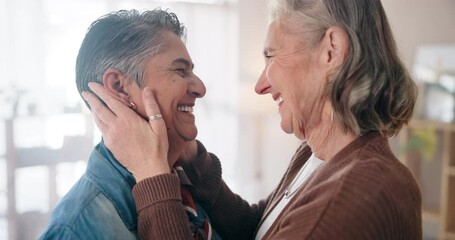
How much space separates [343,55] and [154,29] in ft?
1.51

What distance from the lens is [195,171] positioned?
4.62 ft

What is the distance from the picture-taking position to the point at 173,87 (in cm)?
120

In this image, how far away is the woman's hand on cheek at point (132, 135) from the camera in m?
1.07

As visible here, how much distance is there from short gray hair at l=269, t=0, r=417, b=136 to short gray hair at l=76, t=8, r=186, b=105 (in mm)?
363

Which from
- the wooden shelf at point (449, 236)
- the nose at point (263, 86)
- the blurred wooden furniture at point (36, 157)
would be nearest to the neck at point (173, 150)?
the nose at point (263, 86)

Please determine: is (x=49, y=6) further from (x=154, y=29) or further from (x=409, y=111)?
(x=409, y=111)

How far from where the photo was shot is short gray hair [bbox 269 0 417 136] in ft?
3.40

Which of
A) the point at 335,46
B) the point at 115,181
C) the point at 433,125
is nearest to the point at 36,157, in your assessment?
the point at 115,181

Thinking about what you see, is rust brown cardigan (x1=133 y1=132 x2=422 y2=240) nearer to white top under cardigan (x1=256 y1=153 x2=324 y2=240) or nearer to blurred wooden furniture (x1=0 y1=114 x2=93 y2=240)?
white top under cardigan (x1=256 y1=153 x2=324 y2=240)

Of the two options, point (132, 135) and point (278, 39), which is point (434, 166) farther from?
point (132, 135)

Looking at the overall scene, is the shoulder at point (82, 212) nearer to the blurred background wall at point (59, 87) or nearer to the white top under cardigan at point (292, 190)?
the white top under cardigan at point (292, 190)

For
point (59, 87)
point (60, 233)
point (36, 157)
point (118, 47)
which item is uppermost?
point (118, 47)

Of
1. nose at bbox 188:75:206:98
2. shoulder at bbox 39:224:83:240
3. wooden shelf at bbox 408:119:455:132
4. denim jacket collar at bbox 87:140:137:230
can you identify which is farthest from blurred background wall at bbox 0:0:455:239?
shoulder at bbox 39:224:83:240

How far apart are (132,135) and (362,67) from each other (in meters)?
0.53
